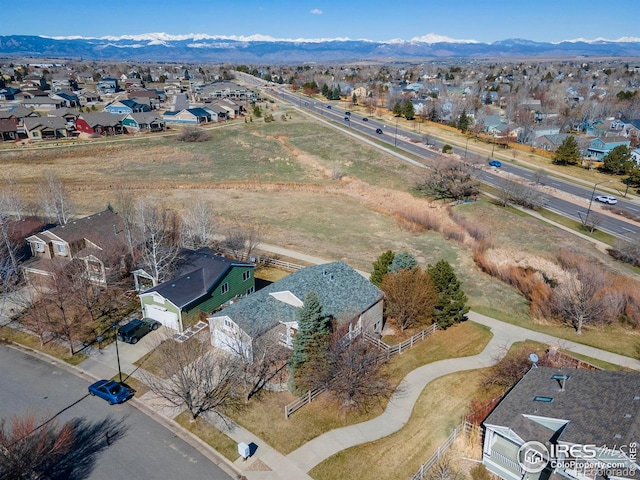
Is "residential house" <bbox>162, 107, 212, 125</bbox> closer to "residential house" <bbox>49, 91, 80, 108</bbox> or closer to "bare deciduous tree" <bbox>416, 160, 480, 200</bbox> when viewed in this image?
"residential house" <bbox>49, 91, 80, 108</bbox>

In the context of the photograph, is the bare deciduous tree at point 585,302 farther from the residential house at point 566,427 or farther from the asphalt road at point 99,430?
the asphalt road at point 99,430

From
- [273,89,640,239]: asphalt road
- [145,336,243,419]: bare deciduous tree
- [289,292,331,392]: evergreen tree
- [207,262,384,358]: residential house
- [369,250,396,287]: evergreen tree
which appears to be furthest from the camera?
[273,89,640,239]: asphalt road

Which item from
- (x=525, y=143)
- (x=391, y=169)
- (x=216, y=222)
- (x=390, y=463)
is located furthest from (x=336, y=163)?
(x=390, y=463)

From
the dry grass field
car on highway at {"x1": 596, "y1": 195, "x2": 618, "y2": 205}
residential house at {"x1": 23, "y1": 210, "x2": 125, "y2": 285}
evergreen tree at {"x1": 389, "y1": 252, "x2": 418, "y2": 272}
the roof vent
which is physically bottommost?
the dry grass field

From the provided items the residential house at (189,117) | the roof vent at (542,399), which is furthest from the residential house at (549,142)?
the roof vent at (542,399)

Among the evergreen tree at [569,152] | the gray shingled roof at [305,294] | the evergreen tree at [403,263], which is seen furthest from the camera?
the evergreen tree at [569,152]

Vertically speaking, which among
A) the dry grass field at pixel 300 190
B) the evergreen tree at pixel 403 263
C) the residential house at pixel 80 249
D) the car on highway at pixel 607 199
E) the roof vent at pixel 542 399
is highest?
the roof vent at pixel 542 399

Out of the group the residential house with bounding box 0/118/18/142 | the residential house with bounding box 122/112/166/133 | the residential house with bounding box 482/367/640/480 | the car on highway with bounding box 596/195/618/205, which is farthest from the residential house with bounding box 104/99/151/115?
the residential house with bounding box 482/367/640/480

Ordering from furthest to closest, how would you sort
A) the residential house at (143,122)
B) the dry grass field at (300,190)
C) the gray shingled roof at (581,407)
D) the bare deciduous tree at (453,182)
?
the residential house at (143,122) < the bare deciduous tree at (453,182) < the dry grass field at (300,190) < the gray shingled roof at (581,407)
